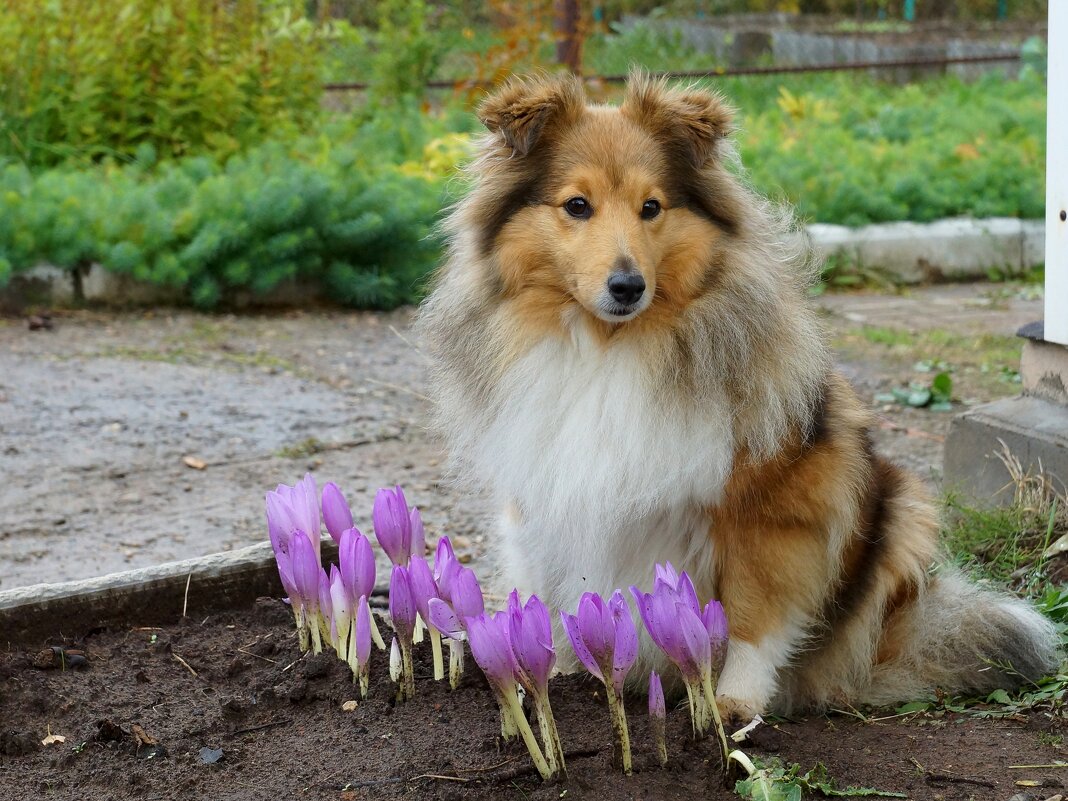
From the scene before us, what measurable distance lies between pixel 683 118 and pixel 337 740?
1.75 meters

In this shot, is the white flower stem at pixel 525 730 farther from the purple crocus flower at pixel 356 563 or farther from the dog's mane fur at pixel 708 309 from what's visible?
the dog's mane fur at pixel 708 309

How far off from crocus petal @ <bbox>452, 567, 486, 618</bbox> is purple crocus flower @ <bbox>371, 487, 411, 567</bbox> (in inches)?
15.5

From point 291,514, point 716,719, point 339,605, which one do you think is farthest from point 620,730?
point 291,514

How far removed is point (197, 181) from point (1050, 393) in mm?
5974

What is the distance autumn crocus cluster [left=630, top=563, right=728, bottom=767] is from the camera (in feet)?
7.82

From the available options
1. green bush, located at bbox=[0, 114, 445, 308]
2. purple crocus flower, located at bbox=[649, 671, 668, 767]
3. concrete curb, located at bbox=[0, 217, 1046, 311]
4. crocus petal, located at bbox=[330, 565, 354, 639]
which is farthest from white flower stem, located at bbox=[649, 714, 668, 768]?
concrete curb, located at bbox=[0, 217, 1046, 311]

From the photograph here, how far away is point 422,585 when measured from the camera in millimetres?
2695

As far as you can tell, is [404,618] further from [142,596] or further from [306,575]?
[142,596]

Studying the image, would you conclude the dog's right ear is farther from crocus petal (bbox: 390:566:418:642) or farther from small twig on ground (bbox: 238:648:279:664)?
small twig on ground (bbox: 238:648:279:664)

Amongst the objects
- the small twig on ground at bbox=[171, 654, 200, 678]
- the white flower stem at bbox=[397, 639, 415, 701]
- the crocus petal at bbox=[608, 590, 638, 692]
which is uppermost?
the crocus petal at bbox=[608, 590, 638, 692]

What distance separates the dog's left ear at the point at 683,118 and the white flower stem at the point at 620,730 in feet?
4.83

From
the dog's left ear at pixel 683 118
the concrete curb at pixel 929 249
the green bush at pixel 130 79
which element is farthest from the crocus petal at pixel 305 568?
the green bush at pixel 130 79

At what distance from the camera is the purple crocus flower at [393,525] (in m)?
2.95

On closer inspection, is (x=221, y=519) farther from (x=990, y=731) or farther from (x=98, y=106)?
(x=98, y=106)
